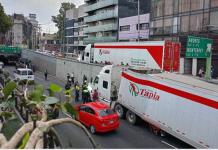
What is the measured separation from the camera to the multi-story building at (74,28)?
304 feet

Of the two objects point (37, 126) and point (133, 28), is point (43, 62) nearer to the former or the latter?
point (133, 28)

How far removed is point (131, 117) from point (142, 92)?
2.27m

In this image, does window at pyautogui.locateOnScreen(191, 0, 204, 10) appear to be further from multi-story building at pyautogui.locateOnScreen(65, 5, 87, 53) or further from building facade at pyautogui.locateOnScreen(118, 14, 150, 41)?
multi-story building at pyautogui.locateOnScreen(65, 5, 87, 53)

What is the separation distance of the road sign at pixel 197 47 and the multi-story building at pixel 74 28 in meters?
67.4

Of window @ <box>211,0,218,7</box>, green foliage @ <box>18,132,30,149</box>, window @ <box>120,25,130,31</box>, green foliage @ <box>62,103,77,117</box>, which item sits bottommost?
green foliage @ <box>18,132,30,149</box>

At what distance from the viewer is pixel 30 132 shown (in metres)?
3.19

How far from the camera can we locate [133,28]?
185 feet

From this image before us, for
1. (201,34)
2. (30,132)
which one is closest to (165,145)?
(30,132)

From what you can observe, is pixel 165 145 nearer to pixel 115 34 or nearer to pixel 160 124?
pixel 160 124

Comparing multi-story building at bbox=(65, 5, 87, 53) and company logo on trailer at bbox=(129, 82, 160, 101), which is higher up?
multi-story building at bbox=(65, 5, 87, 53)

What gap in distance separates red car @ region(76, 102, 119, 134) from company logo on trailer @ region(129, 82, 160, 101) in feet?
6.23

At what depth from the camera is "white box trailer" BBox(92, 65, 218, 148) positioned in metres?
10.6

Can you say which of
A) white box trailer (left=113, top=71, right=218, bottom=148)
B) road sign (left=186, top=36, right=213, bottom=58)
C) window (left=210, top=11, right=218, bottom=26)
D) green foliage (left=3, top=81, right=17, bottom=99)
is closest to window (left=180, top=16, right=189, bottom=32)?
window (left=210, top=11, right=218, bottom=26)

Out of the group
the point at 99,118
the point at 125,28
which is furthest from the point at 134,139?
the point at 125,28
